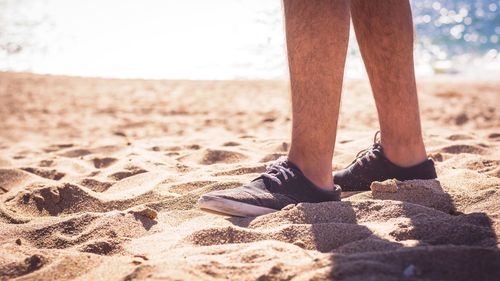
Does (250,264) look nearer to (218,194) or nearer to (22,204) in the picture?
(218,194)

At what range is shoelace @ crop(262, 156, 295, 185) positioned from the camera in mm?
1806

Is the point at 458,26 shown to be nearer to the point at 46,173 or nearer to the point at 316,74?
the point at 46,173

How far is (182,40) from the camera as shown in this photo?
12.6 metres

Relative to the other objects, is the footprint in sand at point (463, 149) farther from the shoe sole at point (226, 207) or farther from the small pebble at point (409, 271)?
the small pebble at point (409, 271)

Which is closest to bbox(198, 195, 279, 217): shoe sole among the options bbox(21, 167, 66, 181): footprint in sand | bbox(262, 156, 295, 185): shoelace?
bbox(262, 156, 295, 185): shoelace

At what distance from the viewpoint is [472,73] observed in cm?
1135

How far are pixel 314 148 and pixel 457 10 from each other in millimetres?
17340

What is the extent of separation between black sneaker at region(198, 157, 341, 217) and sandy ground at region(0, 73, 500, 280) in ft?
0.16

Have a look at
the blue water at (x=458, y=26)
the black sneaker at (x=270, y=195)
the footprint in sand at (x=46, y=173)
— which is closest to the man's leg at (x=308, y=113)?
Result: the black sneaker at (x=270, y=195)

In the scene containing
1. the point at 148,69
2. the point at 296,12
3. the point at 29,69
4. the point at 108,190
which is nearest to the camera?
the point at 296,12

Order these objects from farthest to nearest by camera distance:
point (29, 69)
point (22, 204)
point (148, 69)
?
point (29, 69), point (148, 69), point (22, 204)

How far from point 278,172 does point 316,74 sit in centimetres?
36

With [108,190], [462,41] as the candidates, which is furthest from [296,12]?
[462,41]

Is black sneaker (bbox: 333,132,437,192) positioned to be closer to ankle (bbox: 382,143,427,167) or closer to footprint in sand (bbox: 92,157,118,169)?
ankle (bbox: 382,143,427,167)
